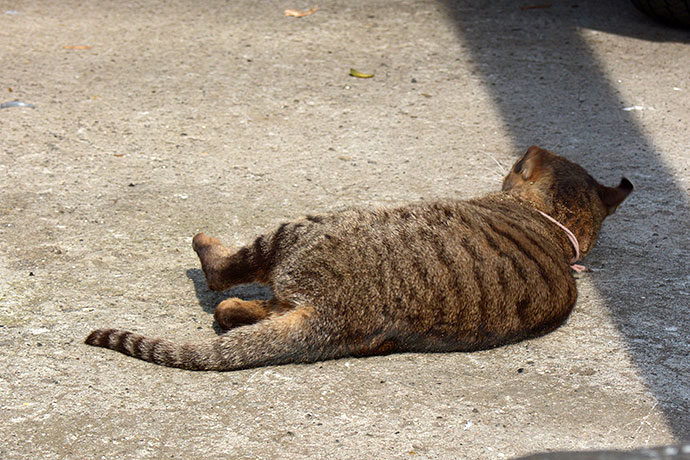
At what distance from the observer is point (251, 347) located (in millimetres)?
3689

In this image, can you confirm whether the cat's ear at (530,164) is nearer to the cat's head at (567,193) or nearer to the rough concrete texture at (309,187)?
the cat's head at (567,193)

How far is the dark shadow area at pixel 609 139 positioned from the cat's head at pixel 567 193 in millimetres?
272

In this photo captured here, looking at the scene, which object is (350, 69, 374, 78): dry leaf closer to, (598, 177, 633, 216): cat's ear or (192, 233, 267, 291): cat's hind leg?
(598, 177, 633, 216): cat's ear

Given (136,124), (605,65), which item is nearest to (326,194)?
(136,124)

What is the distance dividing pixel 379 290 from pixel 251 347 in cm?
61

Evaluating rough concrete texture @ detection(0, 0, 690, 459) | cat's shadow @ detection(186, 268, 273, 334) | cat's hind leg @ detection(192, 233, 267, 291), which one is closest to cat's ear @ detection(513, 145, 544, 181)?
rough concrete texture @ detection(0, 0, 690, 459)

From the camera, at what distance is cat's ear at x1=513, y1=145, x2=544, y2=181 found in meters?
5.01

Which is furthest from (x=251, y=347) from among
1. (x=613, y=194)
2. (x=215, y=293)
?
(x=613, y=194)

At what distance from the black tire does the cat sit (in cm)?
459

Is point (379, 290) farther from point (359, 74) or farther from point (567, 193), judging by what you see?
point (359, 74)

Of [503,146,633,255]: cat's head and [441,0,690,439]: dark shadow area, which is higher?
[503,146,633,255]: cat's head

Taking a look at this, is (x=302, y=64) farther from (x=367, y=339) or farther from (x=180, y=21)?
(x=367, y=339)

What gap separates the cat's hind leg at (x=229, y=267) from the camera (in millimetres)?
4168

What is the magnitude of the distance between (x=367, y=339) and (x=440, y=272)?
444 mm
